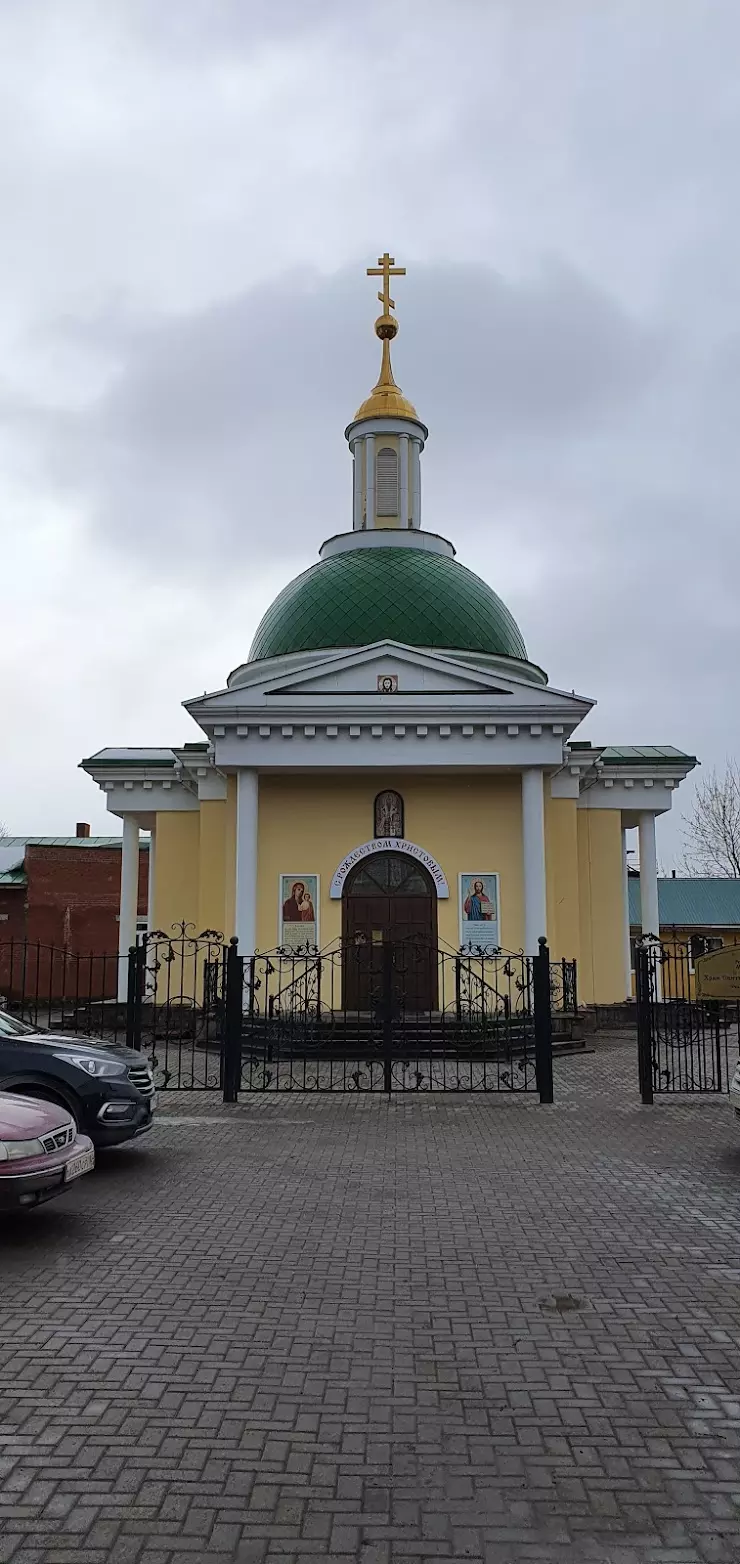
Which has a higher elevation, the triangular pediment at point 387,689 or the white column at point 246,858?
the triangular pediment at point 387,689

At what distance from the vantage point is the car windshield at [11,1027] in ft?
30.1

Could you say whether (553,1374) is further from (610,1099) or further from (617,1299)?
(610,1099)

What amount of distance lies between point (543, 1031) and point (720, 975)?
2.20 metres

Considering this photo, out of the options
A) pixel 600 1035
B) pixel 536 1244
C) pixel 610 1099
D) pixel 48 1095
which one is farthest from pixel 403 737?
pixel 536 1244

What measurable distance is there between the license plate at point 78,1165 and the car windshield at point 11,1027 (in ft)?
8.04

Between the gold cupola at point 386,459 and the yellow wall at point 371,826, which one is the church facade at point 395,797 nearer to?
the yellow wall at point 371,826

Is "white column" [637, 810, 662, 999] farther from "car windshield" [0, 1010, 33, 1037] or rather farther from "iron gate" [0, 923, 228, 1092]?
"car windshield" [0, 1010, 33, 1037]

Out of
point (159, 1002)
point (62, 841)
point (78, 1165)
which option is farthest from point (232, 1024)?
point (62, 841)

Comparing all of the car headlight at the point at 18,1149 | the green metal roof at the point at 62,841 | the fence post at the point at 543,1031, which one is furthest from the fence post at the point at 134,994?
the green metal roof at the point at 62,841

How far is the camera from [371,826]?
19.6 meters

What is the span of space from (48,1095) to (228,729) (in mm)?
10648

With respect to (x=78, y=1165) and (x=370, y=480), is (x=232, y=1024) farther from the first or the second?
(x=370, y=480)

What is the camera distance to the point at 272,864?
19.5 meters

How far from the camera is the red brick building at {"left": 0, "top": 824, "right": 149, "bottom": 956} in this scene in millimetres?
29406
